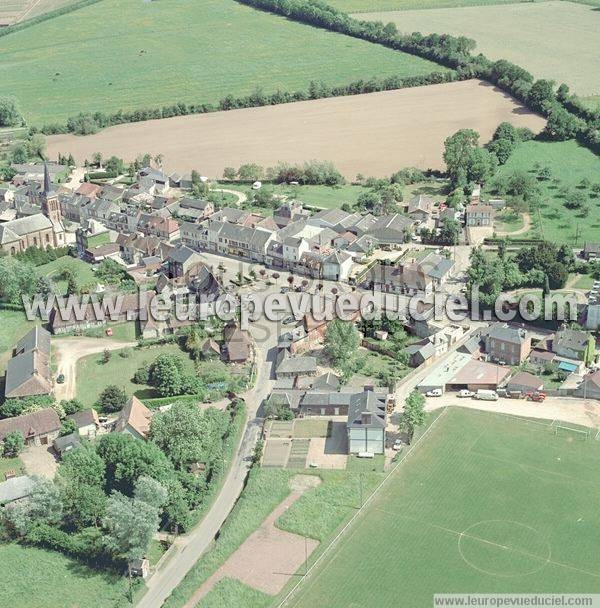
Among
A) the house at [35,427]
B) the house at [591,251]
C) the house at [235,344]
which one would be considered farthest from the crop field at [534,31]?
the house at [35,427]

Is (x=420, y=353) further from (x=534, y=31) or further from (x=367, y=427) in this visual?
(x=534, y=31)

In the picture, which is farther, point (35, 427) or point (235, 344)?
Answer: point (235, 344)

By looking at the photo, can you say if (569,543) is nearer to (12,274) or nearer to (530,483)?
(530,483)

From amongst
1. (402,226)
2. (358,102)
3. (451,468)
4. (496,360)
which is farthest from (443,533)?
(358,102)

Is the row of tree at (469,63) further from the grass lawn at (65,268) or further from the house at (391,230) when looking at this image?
the grass lawn at (65,268)

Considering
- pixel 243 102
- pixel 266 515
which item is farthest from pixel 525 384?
pixel 243 102

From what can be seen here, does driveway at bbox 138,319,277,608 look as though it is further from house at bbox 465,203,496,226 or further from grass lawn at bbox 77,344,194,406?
house at bbox 465,203,496,226

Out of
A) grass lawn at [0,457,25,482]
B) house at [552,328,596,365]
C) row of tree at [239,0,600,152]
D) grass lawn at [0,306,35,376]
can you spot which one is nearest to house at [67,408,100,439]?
grass lawn at [0,457,25,482]
